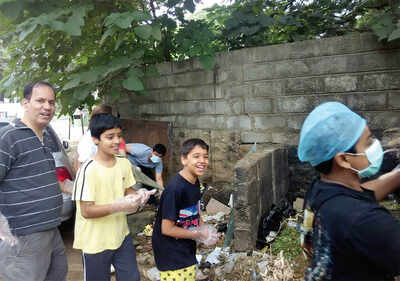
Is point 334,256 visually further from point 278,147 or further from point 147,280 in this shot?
point 278,147

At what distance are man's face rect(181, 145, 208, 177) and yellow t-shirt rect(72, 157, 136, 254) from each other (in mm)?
533

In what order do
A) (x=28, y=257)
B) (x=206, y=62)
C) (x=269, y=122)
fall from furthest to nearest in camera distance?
(x=206, y=62) < (x=269, y=122) < (x=28, y=257)

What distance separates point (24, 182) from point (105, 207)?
1.84ft

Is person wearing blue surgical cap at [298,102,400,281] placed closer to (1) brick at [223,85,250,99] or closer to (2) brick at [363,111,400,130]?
(2) brick at [363,111,400,130]

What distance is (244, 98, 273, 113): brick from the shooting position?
456 cm

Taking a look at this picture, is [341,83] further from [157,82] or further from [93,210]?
[93,210]

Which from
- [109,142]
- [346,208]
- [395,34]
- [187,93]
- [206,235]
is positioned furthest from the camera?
[187,93]

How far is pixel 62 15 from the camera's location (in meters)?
3.94

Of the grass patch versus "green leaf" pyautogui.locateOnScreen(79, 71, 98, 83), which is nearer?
the grass patch

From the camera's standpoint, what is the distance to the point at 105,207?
7.00 feet

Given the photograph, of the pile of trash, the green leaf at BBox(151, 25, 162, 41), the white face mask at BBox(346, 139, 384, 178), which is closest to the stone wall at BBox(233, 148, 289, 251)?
the pile of trash

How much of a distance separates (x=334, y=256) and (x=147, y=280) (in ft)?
8.39

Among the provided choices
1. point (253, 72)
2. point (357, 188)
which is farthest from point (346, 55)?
point (357, 188)

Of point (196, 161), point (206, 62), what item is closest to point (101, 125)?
point (196, 161)
